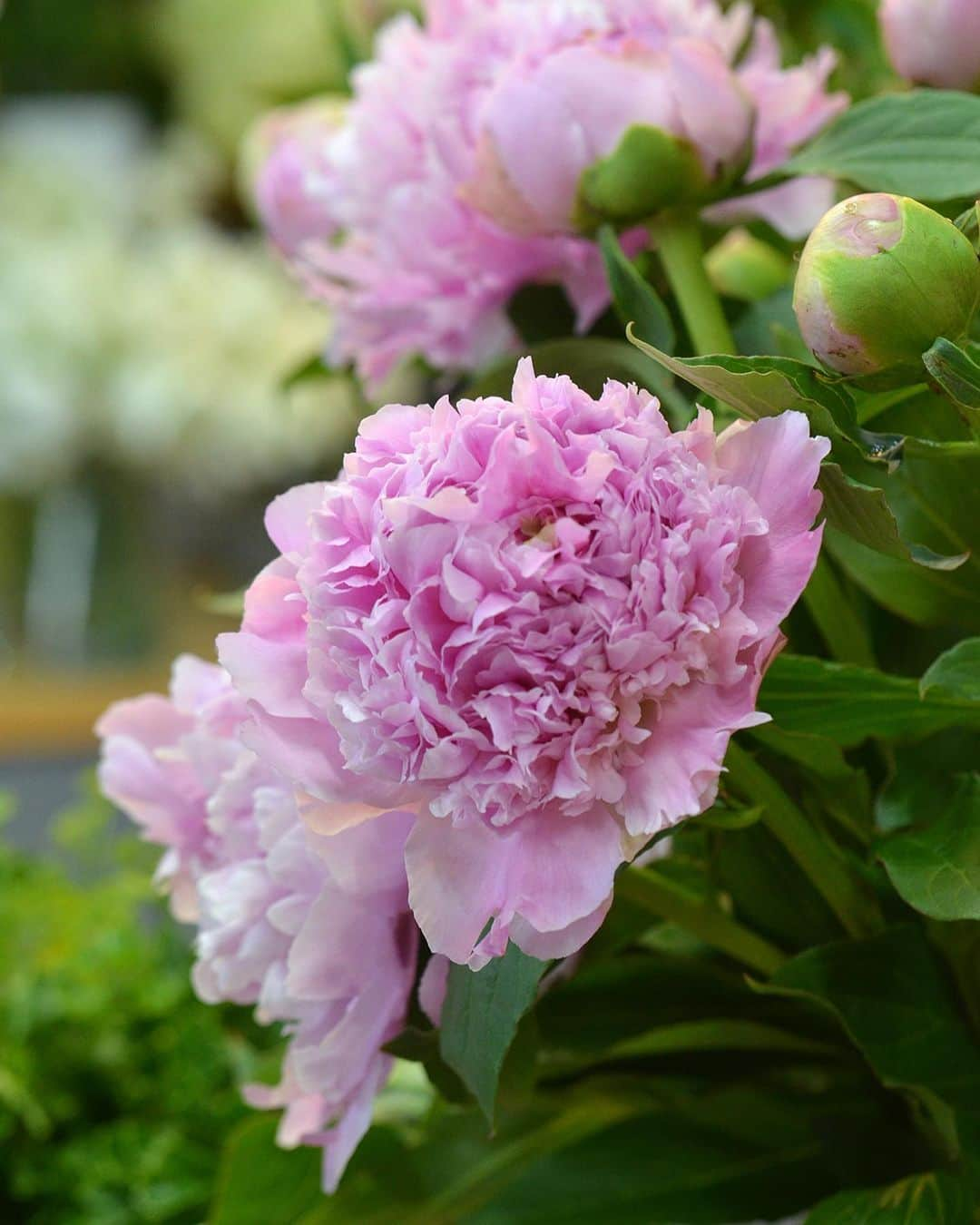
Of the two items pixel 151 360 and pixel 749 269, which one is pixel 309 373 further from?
pixel 151 360

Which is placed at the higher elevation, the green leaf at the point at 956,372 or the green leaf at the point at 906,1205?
the green leaf at the point at 956,372

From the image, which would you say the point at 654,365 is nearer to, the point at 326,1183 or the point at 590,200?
the point at 590,200

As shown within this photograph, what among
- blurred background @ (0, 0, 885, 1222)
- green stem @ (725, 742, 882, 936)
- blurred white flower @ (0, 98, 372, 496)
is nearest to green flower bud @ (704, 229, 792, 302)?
blurred background @ (0, 0, 885, 1222)

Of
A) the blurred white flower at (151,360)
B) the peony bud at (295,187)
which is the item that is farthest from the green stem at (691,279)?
Result: the blurred white flower at (151,360)

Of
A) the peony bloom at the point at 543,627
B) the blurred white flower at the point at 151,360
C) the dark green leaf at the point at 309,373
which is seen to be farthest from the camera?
the blurred white flower at the point at 151,360

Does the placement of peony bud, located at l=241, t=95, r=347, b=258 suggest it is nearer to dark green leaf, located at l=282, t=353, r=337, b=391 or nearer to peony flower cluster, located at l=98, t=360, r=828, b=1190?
dark green leaf, located at l=282, t=353, r=337, b=391

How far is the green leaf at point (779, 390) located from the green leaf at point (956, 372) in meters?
0.01

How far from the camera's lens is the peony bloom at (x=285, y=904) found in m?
0.22

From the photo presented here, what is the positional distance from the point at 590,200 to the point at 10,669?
1.09 m

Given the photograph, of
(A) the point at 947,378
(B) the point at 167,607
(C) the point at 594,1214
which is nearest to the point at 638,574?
(A) the point at 947,378

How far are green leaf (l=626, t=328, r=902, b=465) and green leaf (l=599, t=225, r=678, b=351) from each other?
0.05 m

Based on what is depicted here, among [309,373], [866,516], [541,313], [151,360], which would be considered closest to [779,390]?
[866,516]

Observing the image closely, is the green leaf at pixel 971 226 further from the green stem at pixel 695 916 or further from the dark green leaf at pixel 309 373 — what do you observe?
the dark green leaf at pixel 309 373

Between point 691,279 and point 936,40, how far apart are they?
0.21 feet
